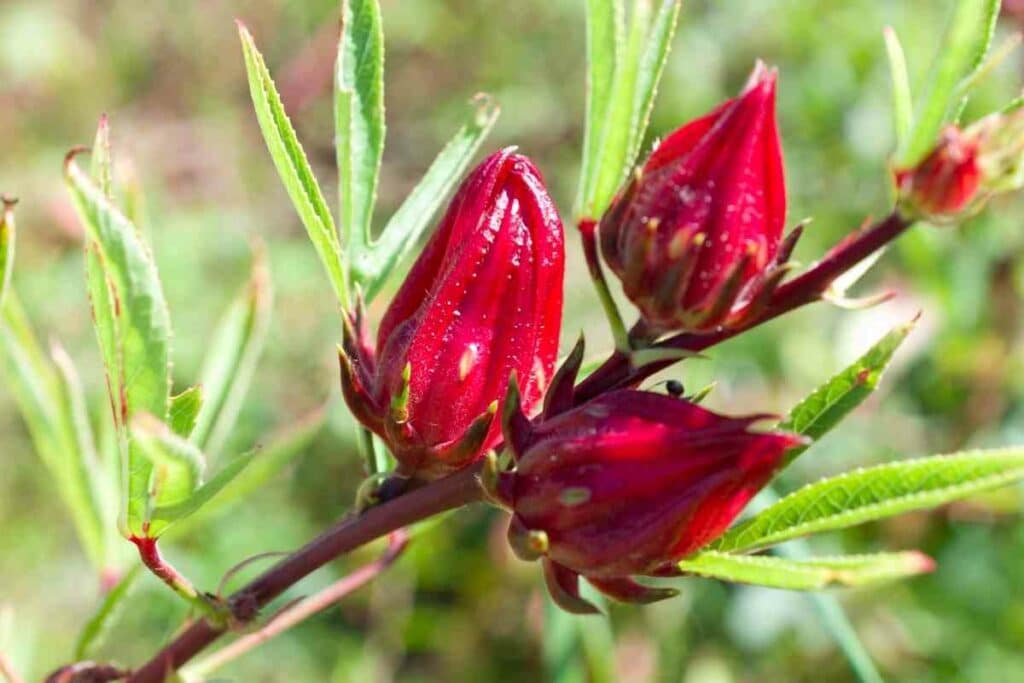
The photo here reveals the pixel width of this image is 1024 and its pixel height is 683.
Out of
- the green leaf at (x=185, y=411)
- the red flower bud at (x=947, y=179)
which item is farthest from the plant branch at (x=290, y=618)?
the red flower bud at (x=947, y=179)

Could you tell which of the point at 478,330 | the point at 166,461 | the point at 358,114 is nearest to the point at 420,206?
the point at 358,114

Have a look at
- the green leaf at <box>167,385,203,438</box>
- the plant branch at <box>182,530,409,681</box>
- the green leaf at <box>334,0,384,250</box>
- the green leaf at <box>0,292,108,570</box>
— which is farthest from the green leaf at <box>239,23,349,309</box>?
the green leaf at <box>0,292,108,570</box>

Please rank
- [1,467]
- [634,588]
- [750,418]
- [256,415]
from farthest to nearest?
[1,467]
[256,415]
[634,588]
[750,418]

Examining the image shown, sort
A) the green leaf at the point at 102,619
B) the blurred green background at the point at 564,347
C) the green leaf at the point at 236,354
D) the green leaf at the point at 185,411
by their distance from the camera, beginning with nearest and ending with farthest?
the green leaf at the point at 185,411 < the green leaf at the point at 102,619 < the green leaf at the point at 236,354 < the blurred green background at the point at 564,347

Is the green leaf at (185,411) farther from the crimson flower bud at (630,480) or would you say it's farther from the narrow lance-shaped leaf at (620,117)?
the narrow lance-shaped leaf at (620,117)

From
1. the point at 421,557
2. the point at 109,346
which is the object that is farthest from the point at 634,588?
the point at 421,557

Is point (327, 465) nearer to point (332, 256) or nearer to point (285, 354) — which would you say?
point (285, 354)

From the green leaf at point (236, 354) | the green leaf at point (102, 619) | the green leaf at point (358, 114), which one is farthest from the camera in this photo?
the green leaf at point (236, 354)
